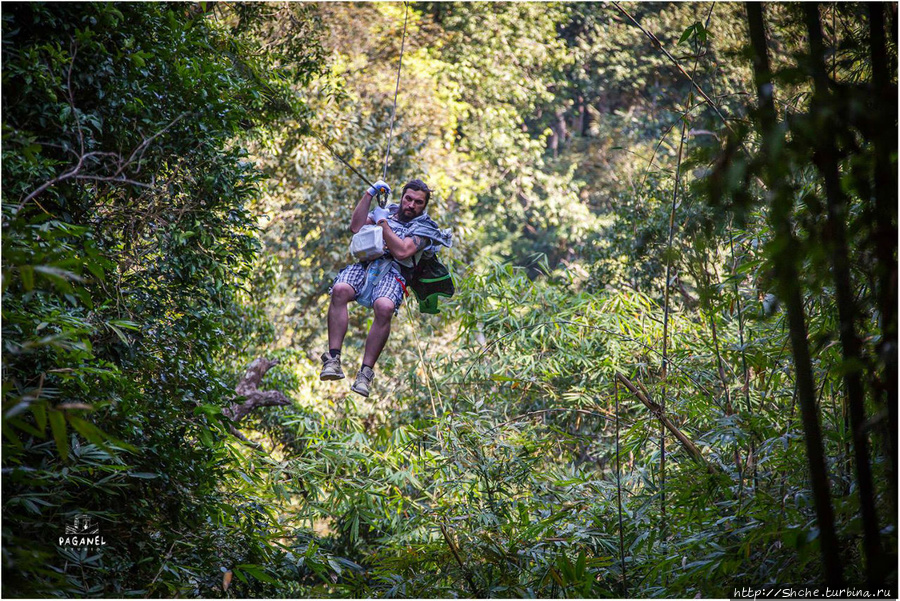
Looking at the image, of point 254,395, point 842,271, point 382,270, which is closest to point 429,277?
point 382,270

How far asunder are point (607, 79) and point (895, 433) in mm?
13176

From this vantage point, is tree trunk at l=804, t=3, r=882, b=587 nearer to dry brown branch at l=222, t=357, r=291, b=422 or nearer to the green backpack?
the green backpack

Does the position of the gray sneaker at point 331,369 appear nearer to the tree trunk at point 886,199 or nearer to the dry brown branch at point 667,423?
the dry brown branch at point 667,423

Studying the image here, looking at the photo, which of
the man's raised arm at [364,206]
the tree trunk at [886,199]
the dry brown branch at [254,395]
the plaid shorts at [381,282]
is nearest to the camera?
the tree trunk at [886,199]

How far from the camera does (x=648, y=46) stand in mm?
13742

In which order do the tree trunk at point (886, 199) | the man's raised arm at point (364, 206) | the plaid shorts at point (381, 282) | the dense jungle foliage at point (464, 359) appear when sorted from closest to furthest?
the tree trunk at point (886, 199)
the dense jungle foliage at point (464, 359)
the man's raised arm at point (364, 206)
the plaid shorts at point (381, 282)

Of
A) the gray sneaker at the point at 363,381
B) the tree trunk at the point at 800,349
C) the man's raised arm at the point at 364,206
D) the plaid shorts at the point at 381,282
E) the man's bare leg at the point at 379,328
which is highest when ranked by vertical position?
the man's raised arm at the point at 364,206

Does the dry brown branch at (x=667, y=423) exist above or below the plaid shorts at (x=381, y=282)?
below

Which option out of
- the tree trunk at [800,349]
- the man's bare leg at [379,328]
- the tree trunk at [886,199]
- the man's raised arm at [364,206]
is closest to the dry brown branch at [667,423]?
the man's bare leg at [379,328]

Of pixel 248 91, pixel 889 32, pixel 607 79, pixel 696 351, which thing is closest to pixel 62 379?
pixel 248 91

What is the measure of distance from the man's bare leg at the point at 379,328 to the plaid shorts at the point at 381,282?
0.11 ft

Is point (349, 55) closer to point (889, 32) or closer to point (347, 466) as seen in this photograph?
point (347, 466)

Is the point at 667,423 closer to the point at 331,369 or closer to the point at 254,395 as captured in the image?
the point at 331,369

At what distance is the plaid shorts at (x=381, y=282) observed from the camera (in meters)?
3.66
